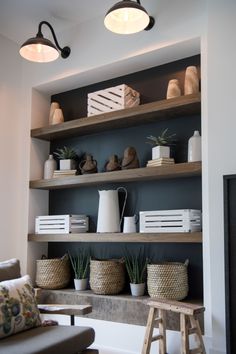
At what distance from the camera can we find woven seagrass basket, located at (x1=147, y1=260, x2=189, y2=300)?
2.99 m

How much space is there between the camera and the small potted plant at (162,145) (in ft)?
10.6

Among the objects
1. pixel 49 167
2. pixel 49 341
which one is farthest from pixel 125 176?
pixel 49 341

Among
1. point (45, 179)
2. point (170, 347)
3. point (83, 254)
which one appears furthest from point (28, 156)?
point (170, 347)

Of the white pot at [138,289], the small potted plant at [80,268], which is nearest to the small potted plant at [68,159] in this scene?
the small potted plant at [80,268]

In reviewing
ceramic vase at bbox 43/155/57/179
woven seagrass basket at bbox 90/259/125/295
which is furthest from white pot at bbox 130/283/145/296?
ceramic vase at bbox 43/155/57/179

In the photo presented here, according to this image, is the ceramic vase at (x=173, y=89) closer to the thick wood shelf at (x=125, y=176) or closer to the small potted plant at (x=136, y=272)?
the thick wood shelf at (x=125, y=176)

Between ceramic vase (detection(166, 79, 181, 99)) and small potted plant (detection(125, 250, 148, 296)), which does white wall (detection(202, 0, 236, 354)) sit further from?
small potted plant (detection(125, 250, 148, 296))

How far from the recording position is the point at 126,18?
8.71 ft

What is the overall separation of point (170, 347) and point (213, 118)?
1.75 m

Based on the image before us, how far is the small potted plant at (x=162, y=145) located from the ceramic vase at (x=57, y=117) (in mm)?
989

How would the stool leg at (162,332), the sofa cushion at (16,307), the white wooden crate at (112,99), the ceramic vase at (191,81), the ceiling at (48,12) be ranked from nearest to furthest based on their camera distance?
the sofa cushion at (16,307)
the stool leg at (162,332)
the ceramic vase at (191,81)
the ceiling at (48,12)
the white wooden crate at (112,99)

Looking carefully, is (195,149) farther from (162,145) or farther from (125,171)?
(125,171)

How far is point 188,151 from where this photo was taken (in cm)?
318

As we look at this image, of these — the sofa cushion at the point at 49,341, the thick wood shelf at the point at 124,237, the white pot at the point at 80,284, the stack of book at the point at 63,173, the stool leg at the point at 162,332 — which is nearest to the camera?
the sofa cushion at the point at 49,341
